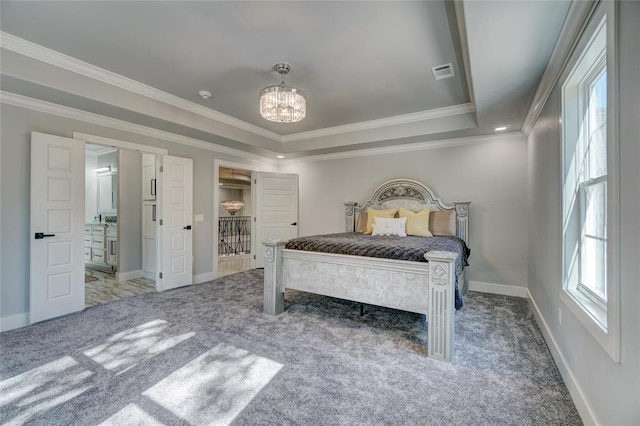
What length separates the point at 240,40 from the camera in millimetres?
2449

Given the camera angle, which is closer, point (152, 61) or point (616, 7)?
point (616, 7)

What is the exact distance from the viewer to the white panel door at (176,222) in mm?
4257

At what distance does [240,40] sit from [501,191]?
4060mm

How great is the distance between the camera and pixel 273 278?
129 inches

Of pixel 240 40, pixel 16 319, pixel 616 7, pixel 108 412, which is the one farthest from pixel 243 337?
pixel 616 7

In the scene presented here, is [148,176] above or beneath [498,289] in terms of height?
above

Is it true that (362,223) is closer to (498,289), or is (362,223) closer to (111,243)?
(498,289)

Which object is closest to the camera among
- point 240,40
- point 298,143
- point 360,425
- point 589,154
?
Result: point 360,425

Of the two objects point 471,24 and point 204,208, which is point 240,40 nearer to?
point 471,24

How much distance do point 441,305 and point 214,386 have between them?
5.99 ft

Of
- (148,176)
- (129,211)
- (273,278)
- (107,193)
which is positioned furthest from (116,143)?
(107,193)

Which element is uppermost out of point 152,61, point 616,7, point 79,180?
point 152,61

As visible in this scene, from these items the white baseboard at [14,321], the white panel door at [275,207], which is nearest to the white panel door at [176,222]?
the white baseboard at [14,321]

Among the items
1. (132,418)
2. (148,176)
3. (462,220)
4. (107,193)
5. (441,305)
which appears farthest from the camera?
(107,193)
